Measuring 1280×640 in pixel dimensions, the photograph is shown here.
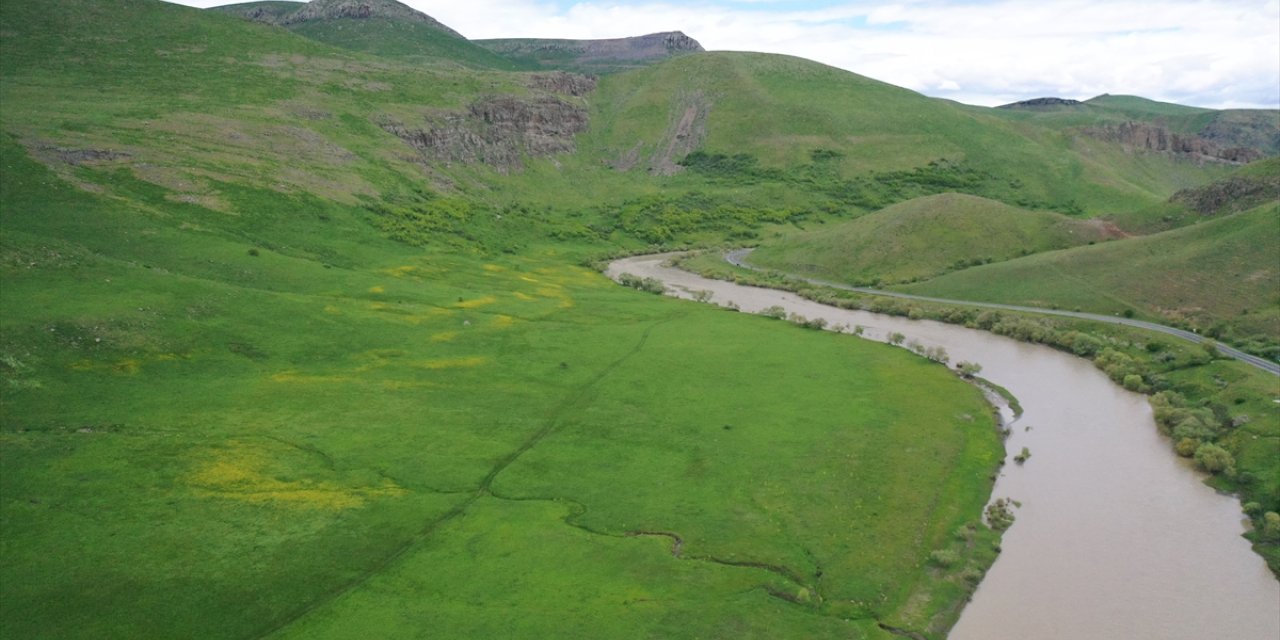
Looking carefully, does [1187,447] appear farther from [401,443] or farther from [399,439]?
[399,439]

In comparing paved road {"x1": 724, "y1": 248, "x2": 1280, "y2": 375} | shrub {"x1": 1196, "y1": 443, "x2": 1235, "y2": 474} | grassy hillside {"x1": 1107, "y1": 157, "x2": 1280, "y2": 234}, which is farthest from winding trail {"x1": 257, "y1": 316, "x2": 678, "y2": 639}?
grassy hillside {"x1": 1107, "y1": 157, "x2": 1280, "y2": 234}

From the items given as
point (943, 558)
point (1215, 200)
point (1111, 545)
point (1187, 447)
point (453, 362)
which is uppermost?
point (1215, 200)

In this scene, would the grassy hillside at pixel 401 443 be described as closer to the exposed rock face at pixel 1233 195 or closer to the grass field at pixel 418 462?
the grass field at pixel 418 462

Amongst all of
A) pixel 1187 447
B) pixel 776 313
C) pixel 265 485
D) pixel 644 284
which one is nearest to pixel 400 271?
pixel 644 284

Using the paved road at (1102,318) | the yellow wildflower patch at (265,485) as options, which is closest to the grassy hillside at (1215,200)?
the paved road at (1102,318)

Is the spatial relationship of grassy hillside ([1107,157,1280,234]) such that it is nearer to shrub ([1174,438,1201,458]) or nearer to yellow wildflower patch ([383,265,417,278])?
shrub ([1174,438,1201,458])
